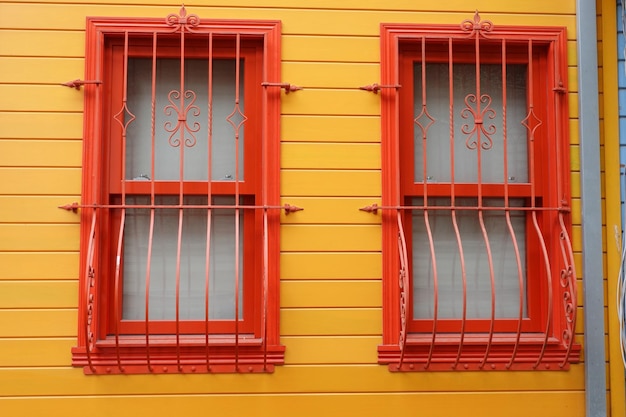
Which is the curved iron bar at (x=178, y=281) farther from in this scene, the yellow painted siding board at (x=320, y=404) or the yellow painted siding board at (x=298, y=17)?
the yellow painted siding board at (x=298, y=17)

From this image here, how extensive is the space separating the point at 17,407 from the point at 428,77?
Answer: 252 centimetres

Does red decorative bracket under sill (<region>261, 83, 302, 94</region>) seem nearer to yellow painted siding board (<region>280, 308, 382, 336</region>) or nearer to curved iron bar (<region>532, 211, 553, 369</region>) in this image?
yellow painted siding board (<region>280, 308, 382, 336</region>)

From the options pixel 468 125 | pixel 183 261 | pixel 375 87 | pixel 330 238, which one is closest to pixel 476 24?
pixel 468 125

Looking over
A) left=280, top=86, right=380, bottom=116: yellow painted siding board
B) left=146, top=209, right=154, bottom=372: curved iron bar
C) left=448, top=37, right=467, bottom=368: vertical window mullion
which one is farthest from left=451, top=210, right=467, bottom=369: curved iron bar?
left=146, top=209, right=154, bottom=372: curved iron bar

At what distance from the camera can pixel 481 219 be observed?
11.1 feet

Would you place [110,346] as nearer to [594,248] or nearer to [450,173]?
[450,173]

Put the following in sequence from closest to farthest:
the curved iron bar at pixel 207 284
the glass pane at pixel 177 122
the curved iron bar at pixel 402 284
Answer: the curved iron bar at pixel 207 284
the curved iron bar at pixel 402 284
the glass pane at pixel 177 122

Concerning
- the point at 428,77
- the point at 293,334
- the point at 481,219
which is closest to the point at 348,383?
the point at 293,334

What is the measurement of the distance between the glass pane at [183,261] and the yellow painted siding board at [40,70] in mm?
660

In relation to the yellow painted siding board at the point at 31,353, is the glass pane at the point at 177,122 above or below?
above

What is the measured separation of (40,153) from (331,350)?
65.2 inches

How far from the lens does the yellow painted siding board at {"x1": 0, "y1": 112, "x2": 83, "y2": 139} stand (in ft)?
11.0

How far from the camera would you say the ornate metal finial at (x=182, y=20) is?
11.1ft

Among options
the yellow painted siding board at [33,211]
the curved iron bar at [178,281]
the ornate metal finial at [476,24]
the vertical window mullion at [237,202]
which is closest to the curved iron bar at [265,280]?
the vertical window mullion at [237,202]
